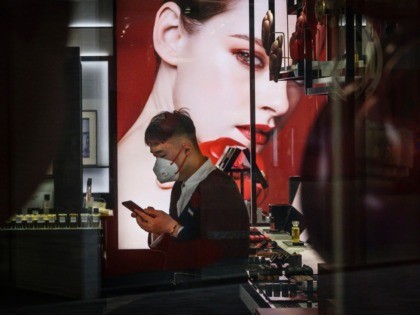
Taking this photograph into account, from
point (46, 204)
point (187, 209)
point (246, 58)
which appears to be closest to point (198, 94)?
point (246, 58)

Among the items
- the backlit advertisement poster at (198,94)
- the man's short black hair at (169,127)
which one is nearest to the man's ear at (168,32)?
the backlit advertisement poster at (198,94)

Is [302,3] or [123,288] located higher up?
[302,3]

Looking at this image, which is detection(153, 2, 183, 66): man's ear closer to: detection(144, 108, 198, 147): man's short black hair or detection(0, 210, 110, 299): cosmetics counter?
detection(144, 108, 198, 147): man's short black hair

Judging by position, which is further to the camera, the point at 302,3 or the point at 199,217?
the point at 199,217

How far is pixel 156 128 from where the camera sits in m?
3.09

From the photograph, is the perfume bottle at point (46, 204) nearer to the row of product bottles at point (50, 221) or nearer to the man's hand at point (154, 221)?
the row of product bottles at point (50, 221)

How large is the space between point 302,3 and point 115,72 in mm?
876

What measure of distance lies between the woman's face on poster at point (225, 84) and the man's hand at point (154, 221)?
0.39m

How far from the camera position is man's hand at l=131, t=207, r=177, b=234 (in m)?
3.07

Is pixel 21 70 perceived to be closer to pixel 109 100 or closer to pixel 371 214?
pixel 109 100

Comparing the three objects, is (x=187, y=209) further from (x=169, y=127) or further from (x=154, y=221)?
(x=169, y=127)

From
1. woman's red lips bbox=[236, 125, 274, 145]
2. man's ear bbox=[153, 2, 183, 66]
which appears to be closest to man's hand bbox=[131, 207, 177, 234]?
woman's red lips bbox=[236, 125, 274, 145]

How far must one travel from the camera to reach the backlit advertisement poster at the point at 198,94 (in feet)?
9.82

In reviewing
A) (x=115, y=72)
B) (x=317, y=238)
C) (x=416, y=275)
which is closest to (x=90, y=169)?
(x=115, y=72)
